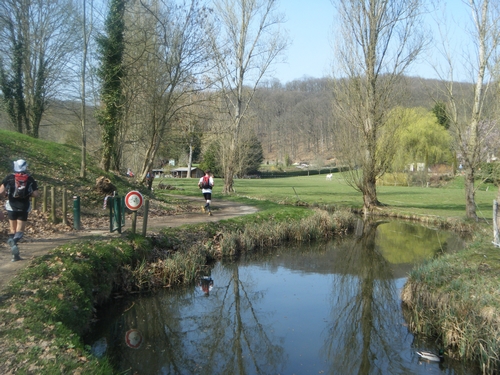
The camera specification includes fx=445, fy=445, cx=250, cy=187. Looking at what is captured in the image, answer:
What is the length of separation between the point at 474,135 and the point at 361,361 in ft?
46.8

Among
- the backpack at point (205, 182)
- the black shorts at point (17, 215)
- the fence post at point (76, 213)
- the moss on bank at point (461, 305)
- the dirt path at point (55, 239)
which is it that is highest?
the backpack at point (205, 182)

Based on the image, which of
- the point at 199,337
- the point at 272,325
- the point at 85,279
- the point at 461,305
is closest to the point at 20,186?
the point at 85,279

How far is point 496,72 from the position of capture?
17734mm

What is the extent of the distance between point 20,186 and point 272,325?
227 inches

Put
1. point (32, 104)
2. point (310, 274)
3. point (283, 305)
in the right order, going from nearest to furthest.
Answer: point (283, 305) < point (310, 274) < point (32, 104)

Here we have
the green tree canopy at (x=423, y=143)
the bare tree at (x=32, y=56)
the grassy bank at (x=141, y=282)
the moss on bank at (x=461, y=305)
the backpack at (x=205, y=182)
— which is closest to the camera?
the grassy bank at (x=141, y=282)

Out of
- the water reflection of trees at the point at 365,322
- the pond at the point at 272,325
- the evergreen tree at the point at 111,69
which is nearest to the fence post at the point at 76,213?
the pond at the point at 272,325

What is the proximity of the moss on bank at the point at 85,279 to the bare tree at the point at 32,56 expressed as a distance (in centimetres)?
1850

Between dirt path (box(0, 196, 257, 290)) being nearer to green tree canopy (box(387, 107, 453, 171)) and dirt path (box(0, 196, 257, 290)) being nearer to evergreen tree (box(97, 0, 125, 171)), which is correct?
evergreen tree (box(97, 0, 125, 171))

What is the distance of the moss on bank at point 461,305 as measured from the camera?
7188 mm

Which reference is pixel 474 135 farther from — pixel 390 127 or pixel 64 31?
pixel 64 31

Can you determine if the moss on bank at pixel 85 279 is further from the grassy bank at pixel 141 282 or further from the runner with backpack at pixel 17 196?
the runner with backpack at pixel 17 196

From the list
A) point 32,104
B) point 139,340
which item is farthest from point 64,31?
point 139,340

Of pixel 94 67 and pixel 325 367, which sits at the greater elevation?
pixel 94 67
